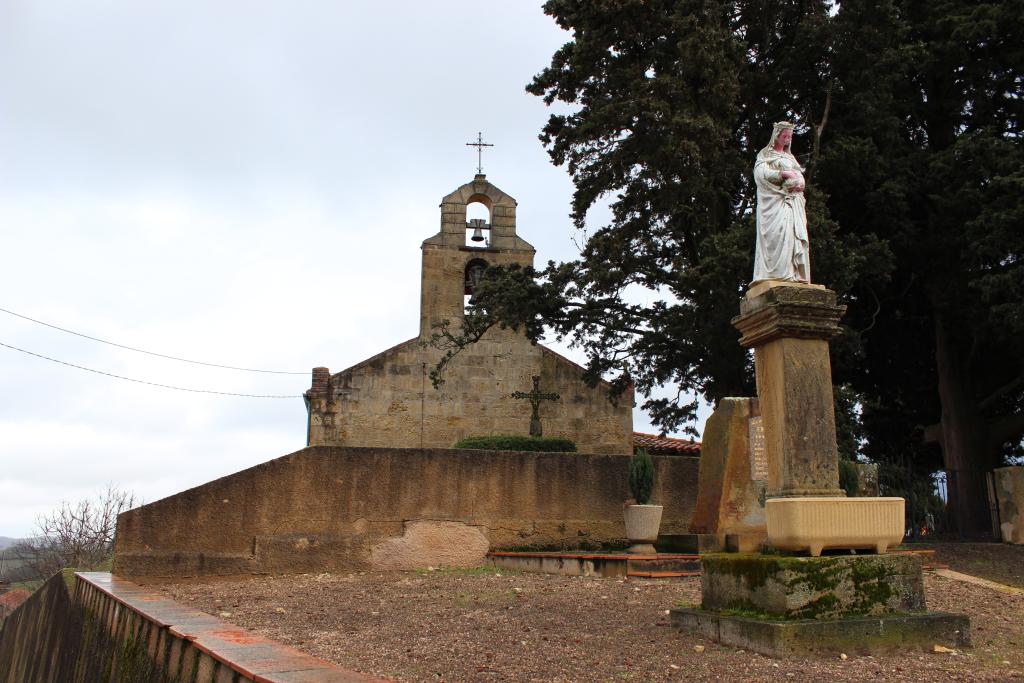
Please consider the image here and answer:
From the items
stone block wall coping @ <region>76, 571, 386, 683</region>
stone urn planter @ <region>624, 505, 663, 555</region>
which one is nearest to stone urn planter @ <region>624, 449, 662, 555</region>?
stone urn planter @ <region>624, 505, 663, 555</region>

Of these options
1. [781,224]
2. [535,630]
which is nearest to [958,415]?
[781,224]

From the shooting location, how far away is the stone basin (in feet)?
18.8

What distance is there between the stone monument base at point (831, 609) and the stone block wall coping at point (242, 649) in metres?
2.96

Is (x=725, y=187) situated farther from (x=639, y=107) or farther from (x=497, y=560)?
(x=497, y=560)

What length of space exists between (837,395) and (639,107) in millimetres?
6094

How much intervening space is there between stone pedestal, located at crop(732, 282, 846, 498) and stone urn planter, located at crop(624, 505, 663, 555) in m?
4.23

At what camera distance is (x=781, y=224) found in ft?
22.1

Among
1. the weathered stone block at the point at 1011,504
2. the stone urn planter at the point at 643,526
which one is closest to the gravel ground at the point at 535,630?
the stone urn planter at the point at 643,526

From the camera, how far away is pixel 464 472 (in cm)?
1143

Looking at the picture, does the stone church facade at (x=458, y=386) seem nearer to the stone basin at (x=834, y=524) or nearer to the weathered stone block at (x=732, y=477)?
the weathered stone block at (x=732, y=477)

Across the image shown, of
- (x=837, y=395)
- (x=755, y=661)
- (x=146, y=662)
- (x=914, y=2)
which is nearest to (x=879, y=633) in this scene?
(x=755, y=661)

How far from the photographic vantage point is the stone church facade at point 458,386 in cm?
2044

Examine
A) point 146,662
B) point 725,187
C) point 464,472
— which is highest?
point 725,187

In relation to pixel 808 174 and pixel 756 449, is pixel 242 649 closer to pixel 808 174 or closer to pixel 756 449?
pixel 756 449
